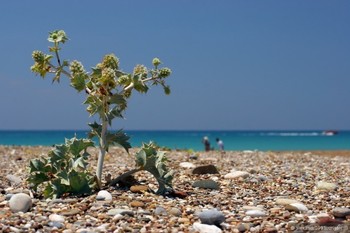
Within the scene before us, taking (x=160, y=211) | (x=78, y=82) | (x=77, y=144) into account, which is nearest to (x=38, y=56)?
(x=78, y=82)

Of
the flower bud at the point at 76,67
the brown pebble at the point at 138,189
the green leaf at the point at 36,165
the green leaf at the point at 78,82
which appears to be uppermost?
the flower bud at the point at 76,67

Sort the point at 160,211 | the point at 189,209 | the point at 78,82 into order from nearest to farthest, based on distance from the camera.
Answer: the point at 160,211
the point at 189,209
the point at 78,82

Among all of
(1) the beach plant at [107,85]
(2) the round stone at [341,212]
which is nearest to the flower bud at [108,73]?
(1) the beach plant at [107,85]

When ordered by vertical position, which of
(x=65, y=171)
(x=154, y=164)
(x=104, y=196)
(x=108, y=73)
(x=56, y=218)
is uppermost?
(x=108, y=73)

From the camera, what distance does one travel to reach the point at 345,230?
18.8 feet

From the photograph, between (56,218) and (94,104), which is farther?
(94,104)

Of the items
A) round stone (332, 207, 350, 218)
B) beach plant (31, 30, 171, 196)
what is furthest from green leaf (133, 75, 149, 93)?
round stone (332, 207, 350, 218)

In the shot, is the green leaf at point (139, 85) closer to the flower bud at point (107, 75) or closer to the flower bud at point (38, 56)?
the flower bud at point (107, 75)

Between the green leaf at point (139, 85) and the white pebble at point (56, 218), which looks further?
the green leaf at point (139, 85)

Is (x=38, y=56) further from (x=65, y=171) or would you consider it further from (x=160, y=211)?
(x=160, y=211)

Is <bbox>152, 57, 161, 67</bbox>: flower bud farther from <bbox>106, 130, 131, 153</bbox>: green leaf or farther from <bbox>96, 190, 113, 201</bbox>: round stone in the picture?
<bbox>96, 190, 113, 201</bbox>: round stone

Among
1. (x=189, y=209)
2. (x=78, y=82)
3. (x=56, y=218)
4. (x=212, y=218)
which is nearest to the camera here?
(x=212, y=218)

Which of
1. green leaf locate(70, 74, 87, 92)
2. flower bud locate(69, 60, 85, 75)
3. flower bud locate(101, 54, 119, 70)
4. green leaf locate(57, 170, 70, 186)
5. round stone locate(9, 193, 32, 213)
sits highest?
flower bud locate(101, 54, 119, 70)

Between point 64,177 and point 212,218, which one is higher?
point 64,177
